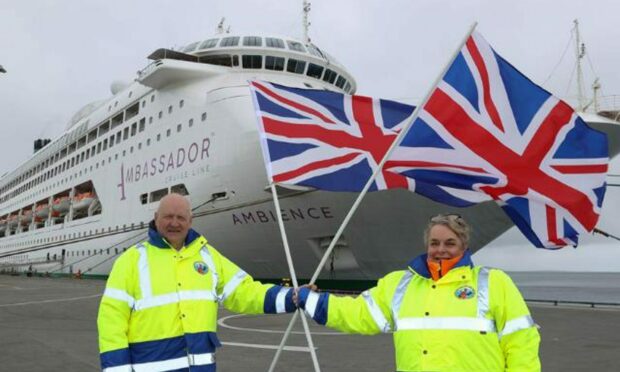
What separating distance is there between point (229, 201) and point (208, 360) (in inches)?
615

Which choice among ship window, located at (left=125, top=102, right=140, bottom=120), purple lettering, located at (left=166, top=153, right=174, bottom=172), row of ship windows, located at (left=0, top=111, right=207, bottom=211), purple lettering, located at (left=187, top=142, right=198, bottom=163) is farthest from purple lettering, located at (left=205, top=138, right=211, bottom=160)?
ship window, located at (left=125, top=102, right=140, bottom=120)

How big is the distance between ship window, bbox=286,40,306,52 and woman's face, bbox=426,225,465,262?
73.5ft

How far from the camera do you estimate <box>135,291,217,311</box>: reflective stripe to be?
124 inches

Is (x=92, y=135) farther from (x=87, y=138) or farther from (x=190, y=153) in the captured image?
(x=190, y=153)

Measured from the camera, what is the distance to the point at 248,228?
60.5ft

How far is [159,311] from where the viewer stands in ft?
10.3

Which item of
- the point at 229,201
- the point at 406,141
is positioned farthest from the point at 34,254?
the point at 406,141

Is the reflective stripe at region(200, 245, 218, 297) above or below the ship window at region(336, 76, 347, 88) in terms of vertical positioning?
below

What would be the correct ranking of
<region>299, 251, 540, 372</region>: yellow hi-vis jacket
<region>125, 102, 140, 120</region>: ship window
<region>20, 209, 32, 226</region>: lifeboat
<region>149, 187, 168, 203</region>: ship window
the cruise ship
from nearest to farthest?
<region>299, 251, 540, 372</region>: yellow hi-vis jacket → the cruise ship → <region>149, 187, 168, 203</region>: ship window → <region>125, 102, 140, 120</region>: ship window → <region>20, 209, 32, 226</region>: lifeboat

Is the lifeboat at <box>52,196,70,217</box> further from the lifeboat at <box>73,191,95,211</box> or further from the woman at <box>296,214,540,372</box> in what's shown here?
the woman at <box>296,214,540,372</box>

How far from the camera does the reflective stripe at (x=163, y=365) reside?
307cm

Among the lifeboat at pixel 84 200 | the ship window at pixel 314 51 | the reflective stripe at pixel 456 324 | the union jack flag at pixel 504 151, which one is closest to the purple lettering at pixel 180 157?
the ship window at pixel 314 51

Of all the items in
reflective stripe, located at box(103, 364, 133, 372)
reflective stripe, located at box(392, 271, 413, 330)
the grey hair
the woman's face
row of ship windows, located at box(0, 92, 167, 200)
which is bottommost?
reflective stripe, located at box(103, 364, 133, 372)

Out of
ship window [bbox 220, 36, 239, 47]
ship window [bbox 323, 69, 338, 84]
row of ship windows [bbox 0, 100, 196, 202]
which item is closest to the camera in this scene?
ship window [bbox 220, 36, 239, 47]
